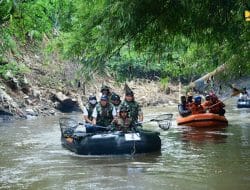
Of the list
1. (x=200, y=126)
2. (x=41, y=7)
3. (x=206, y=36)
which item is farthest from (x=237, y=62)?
(x=41, y=7)

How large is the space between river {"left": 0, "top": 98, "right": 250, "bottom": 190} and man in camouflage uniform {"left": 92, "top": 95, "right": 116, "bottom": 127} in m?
1.10

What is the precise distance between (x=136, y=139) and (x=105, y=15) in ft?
12.7

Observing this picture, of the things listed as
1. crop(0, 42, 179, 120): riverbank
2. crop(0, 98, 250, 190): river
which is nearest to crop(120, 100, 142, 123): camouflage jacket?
crop(0, 98, 250, 190): river

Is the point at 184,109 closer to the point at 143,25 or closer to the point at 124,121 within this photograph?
the point at 124,121

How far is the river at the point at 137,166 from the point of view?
8.92 m

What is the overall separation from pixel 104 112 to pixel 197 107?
278 inches

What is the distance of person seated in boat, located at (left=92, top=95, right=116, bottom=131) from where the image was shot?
1253cm

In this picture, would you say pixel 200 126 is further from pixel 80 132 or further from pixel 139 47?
pixel 139 47

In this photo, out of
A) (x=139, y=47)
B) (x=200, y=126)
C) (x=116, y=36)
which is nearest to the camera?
(x=116, y=36)

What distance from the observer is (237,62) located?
15.4 metres

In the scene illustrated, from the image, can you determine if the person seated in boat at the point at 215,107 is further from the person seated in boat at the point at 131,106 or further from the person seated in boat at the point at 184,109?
the person seated in boat at the point at 131,106

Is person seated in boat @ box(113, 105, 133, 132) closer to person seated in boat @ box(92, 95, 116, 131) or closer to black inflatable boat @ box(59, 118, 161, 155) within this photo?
black inflatable boat @ box(59, 118, 161, 155)

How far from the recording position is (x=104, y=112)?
41.2 ft

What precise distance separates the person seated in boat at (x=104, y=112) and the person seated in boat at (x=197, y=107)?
6791 millimetres
